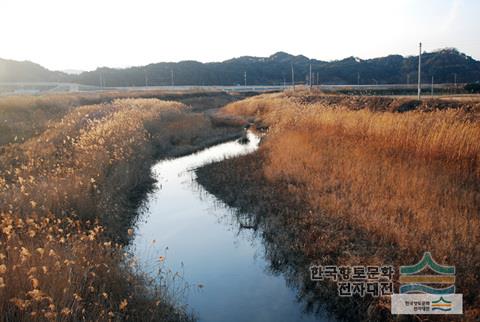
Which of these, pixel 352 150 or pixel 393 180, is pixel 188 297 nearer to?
pixel 393 180

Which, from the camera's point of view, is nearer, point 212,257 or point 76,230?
point 76,230

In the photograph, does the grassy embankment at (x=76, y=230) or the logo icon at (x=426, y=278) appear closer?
the grassy embankment at (x=76, y=230)

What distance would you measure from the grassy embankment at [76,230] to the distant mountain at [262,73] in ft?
334

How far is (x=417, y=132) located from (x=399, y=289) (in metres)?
5.86

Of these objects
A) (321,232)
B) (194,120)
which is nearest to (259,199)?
(321,232)

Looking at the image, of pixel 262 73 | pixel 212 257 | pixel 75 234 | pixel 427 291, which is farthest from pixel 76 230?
pixel 262 73

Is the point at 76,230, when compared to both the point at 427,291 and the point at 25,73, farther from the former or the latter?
the point at 25,73

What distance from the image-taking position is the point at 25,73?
118 meters

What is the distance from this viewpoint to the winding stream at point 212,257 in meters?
6.05

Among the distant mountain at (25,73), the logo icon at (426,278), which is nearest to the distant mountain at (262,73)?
the distant mountain at (25,73)

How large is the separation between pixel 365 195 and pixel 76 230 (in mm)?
5889

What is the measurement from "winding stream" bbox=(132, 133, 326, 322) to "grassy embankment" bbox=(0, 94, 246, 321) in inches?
20.4

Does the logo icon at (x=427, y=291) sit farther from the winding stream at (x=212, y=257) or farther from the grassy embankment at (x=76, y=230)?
the grassy embankment at (x=76, y=230)

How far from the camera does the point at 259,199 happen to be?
34.8 ft
